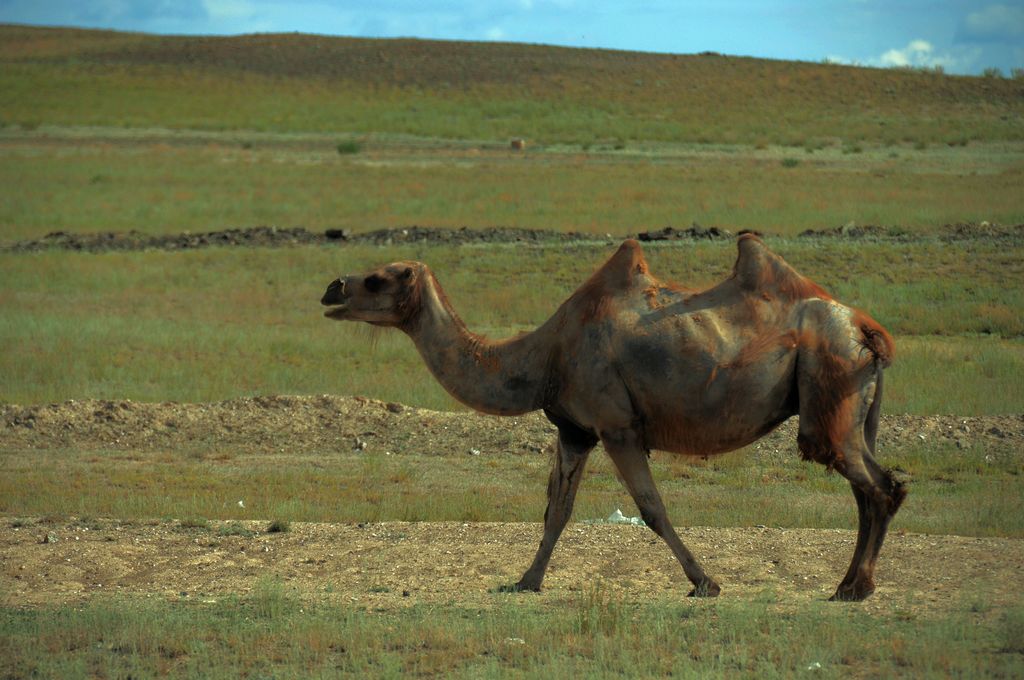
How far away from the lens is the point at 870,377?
9.52 meters

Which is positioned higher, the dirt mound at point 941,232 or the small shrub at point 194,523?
the dirt mound at point 941,232

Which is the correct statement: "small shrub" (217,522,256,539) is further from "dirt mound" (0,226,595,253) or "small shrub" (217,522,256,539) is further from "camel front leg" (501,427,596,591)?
"dirt mound" (0,226,595,253)

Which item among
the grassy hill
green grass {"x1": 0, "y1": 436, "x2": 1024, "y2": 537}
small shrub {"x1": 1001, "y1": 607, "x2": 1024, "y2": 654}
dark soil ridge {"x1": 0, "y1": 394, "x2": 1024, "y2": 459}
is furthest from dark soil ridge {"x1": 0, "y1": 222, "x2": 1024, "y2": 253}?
the grassy hill

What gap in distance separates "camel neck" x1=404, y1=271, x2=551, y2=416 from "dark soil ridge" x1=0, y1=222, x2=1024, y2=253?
62.9ft

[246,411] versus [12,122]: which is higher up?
[12,122]

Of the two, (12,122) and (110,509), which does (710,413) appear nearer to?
(110,509)

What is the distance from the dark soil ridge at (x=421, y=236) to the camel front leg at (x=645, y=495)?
19.6m

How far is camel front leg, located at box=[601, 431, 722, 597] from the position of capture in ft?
31.8

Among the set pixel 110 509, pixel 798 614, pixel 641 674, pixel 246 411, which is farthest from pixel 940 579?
pixel 246 411

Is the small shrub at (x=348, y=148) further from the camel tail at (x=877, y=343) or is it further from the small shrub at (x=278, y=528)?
the camel tail at (x=877, y=343)

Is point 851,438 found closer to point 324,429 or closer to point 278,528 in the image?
point 278,528

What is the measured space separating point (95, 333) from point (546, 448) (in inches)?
400

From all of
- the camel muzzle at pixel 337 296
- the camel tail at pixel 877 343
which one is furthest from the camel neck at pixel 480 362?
the camel tail at pixel 877 343

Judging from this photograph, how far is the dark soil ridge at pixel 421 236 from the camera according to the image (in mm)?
29766
